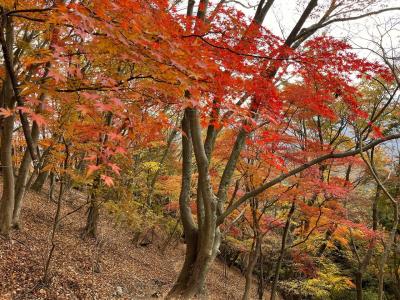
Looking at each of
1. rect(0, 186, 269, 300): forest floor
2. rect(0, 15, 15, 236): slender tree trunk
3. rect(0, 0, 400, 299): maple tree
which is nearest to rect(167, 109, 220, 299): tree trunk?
rect(0, 0, 400, 299): maple tree

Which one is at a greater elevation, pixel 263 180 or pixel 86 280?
pixel 263 180

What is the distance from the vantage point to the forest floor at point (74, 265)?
669 cm

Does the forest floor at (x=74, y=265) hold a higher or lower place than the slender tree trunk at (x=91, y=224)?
lower

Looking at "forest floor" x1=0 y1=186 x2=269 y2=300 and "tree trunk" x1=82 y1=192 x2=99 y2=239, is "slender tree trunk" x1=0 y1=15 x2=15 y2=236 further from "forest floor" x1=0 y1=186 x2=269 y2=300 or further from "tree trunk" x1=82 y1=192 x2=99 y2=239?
"tree trunk" x1=82 y1=192 x2=99 y2=239

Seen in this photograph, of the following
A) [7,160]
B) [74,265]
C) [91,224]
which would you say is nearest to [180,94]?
[7,160]

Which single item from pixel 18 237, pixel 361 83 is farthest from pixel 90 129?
pixel 361 83

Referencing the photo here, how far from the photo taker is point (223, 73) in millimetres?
6512

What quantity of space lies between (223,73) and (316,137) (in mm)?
9950

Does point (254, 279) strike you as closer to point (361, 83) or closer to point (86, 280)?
point (361, 83)

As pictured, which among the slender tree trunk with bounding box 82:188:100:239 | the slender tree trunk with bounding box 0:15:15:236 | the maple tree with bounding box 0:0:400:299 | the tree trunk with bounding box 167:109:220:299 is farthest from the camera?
the slender tree trunk with bounding box 82:188:100:239

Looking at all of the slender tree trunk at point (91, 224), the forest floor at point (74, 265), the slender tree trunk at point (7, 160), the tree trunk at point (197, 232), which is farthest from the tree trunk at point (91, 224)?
the tree trunk at point (197, 232)

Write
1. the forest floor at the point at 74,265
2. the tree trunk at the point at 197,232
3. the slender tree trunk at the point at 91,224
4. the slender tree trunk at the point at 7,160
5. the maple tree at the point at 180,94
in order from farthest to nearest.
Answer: the slender tree trunk at the point at 91,224 → the tree trunk at the point at 197,232 → the slender tree trunk at the point at 7,160 → the forest floor at the point at 74,265 → the maple tree at the point at 180,94

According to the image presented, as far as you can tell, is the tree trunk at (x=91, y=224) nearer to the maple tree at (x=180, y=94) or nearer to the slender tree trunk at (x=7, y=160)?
the maple tree at (x=180, y=94)

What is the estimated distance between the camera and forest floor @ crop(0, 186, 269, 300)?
263 inches
